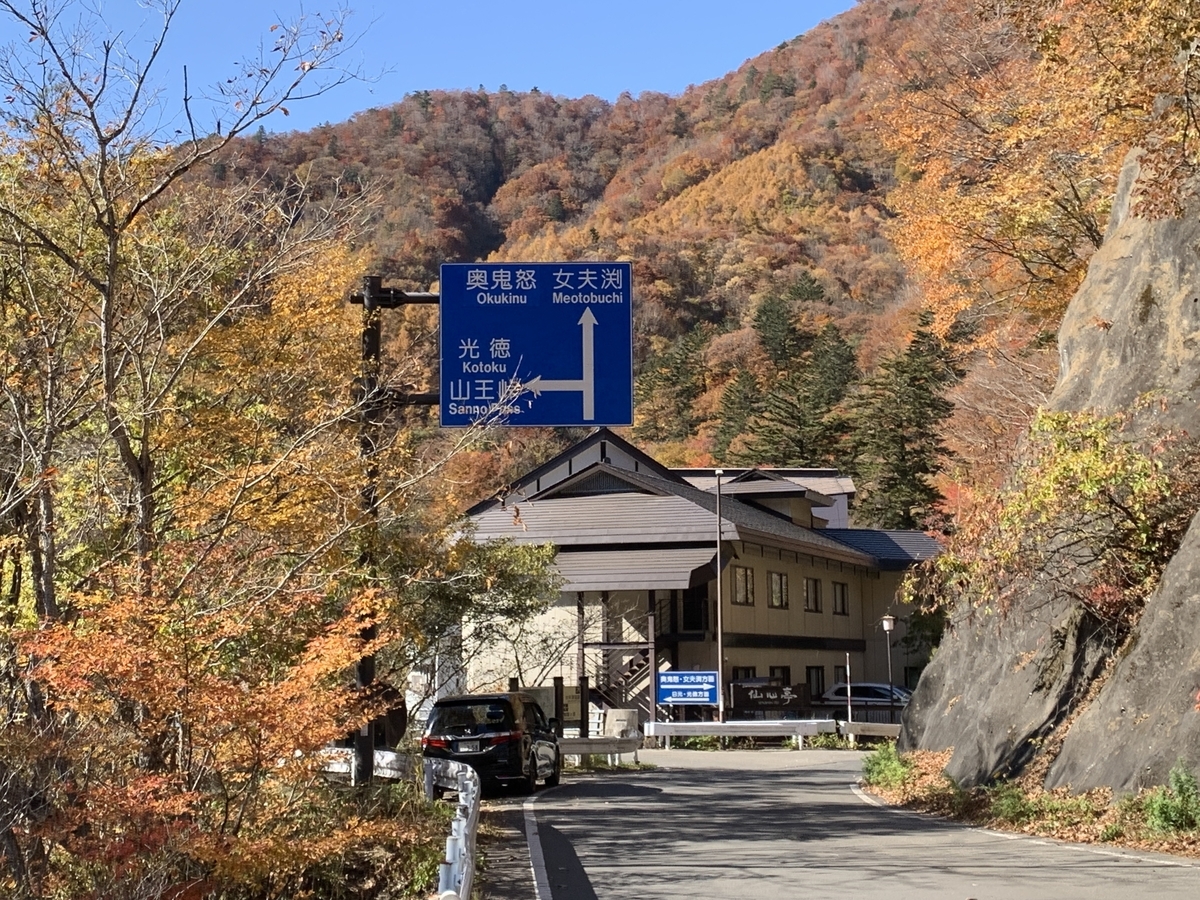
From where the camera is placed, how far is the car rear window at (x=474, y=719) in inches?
865

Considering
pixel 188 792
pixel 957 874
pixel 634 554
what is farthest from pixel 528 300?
pixel 634 554

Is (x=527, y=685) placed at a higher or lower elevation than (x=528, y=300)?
lower

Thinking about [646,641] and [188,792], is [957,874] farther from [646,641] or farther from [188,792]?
[646,641]

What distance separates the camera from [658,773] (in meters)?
27.4

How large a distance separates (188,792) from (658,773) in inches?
661

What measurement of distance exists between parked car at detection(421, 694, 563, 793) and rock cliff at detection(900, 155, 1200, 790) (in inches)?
254

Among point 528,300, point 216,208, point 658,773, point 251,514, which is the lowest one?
point 658,773

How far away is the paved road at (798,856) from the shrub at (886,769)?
0.57 meters

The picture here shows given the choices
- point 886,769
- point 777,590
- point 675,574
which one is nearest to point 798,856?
point 886,769

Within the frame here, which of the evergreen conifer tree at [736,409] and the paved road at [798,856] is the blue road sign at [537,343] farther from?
the evergreen conifer tree at [736,409]

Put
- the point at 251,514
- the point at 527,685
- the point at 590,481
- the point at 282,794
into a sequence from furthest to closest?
the point at 590,481 < the point at 527,685 < the point at 251,514 < the point at 282,794

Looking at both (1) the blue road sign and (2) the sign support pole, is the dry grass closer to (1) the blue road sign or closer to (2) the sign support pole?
(1) the blue road sign

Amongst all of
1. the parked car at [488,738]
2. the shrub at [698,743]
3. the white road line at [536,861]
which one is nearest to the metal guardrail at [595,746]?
the parked car at [488,738]

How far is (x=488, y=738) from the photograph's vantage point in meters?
21.8
